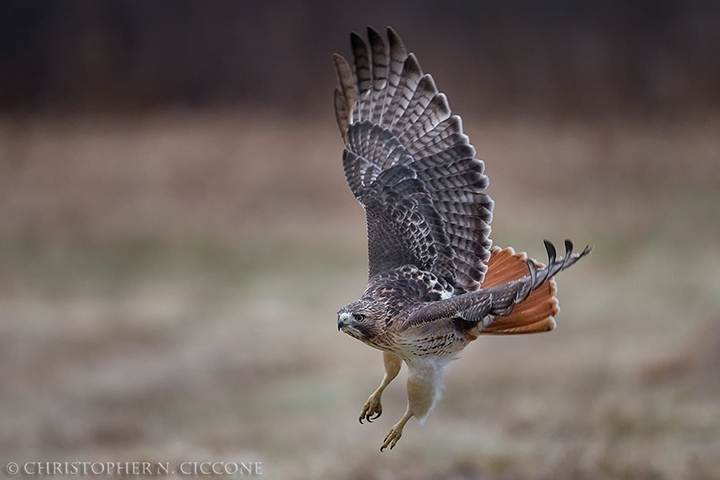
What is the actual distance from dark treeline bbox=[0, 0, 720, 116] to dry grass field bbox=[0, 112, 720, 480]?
1.26 ft

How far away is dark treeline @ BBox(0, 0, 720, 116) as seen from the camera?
49.5 ft

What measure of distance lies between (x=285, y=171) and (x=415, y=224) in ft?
35.2

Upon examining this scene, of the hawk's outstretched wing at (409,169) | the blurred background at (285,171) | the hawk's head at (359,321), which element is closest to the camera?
the hawk's head at (359,321)

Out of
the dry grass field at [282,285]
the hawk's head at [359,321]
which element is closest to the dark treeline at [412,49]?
the dry grass field at [282,285]

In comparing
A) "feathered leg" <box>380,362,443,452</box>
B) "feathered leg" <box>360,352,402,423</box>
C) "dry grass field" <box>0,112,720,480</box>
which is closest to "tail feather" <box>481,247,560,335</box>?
"feathered leg" <box>380,362,443,452</box>

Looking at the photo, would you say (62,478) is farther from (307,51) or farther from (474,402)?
(307,51)

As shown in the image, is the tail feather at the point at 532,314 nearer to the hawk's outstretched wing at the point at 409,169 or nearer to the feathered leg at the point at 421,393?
the hawk's outstretched wing at the point at 409,169

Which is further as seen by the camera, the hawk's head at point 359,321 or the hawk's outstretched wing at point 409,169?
the hawk's outstretched wing at point 409,169

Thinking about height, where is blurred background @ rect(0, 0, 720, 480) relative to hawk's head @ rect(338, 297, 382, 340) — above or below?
below

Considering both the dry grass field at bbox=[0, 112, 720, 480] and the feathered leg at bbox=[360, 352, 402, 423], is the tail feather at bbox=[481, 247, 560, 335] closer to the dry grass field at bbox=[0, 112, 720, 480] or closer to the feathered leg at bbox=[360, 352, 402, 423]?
the feathered leg at bbox=[360, 352, 402, 423]

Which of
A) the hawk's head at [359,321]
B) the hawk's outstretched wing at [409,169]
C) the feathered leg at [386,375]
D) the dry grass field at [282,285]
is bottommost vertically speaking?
the dry grass field at [282,285]

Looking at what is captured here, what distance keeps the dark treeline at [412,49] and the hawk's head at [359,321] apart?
11.4 metres

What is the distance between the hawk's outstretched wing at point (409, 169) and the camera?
454 cm

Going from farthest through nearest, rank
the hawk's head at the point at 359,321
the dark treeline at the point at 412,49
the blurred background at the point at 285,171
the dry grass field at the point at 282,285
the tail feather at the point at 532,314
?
1. the dark treeline at the point at 412,49
2. the blurred background at the point at 285,171
3. the dry grass field at the point at 282,285
4. the tail feather at the point at 532,314
5. the hawk's head at the point at 359,321
